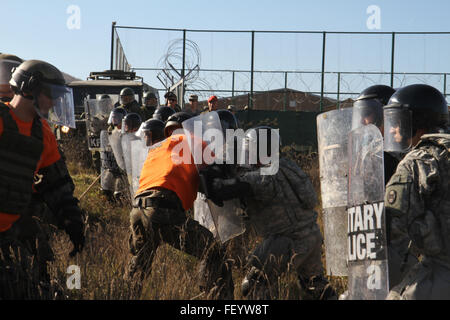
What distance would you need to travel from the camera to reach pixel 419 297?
2557 millimetres

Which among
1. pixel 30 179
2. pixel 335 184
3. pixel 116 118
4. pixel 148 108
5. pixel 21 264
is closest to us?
pixel 21 264

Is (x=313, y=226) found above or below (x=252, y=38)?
below

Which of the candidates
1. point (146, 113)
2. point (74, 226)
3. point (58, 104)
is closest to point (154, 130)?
point (58, 104)

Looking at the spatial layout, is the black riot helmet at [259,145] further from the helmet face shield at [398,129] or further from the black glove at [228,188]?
the helmet face shield at [398,129]

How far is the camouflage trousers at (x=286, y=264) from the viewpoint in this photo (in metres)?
4.00

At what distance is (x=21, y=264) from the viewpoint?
3.14 meters

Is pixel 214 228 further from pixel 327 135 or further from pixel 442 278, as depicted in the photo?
pixel 442 278

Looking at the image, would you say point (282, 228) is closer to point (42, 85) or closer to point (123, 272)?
point (123, 272)

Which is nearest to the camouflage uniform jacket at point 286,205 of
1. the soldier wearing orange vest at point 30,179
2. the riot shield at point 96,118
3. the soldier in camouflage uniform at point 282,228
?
the soldier in camouflage uniform at point 282,228

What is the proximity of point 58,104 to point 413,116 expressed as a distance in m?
1.97

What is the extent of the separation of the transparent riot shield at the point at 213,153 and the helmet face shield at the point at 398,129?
152 centimetres
